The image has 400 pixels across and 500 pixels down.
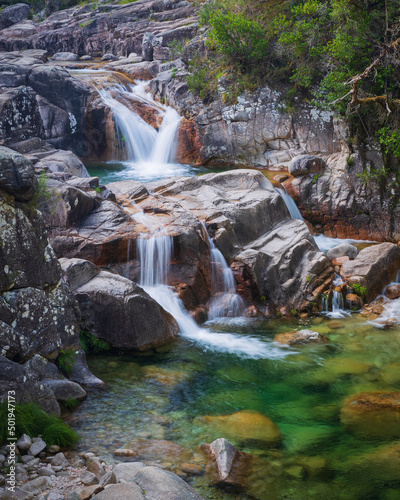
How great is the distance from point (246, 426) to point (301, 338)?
3632mm

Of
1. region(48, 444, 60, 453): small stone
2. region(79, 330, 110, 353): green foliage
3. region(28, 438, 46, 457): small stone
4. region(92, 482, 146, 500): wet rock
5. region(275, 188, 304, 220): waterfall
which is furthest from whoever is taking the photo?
region(275, 188, 304, 220): waterfall

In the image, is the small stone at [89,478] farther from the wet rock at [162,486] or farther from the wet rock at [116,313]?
the wet rock at [116,313]

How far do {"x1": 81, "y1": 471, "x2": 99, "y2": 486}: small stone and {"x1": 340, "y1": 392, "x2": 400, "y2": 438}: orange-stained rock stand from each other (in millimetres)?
3720

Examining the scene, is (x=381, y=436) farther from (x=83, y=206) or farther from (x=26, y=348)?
(x=83, y=206)

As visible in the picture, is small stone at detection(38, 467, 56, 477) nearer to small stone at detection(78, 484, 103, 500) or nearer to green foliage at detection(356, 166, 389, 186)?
small stone at detection(78, 484, 103, 500)

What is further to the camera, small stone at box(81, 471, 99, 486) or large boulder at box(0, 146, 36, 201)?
large boulder at box(0, 146, 36, 201)

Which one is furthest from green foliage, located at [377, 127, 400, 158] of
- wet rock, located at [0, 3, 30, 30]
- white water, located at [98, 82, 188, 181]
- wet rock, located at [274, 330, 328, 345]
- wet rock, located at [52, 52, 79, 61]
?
wet rock, located at [0, 3, 30, 30]

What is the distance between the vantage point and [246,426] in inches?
261

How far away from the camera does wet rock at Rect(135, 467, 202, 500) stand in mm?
4391

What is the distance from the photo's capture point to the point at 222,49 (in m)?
19.3

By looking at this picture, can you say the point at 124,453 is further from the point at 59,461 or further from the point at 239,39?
the point at 239,39

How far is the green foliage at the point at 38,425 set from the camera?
535cm

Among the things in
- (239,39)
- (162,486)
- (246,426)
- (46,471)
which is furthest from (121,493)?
(239,39)

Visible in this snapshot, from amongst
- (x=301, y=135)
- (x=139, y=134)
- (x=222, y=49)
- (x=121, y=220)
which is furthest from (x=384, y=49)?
(x=139, y=134)
